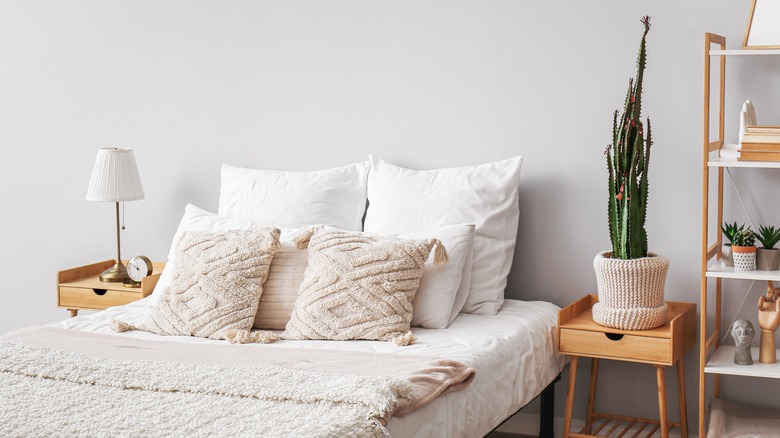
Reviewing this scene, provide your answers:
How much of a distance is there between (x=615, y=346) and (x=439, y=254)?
62cm

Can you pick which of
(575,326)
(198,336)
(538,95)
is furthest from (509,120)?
(198,336)

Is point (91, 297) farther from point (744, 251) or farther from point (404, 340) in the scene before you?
point (744, 251)

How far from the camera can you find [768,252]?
280cm

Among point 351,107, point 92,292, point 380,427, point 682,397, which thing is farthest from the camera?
point 92,292

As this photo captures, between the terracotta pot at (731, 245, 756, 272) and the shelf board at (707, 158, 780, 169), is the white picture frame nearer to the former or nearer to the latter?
the shelf board at (707, 158, 780, 169)

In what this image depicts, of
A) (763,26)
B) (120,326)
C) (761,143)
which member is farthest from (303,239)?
(763,26)

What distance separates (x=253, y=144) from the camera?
374 centimetres

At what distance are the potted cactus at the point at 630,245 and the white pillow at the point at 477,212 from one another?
0.39 meters

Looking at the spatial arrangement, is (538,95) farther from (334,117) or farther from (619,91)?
(334,117)

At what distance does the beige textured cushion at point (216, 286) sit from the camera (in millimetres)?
2828

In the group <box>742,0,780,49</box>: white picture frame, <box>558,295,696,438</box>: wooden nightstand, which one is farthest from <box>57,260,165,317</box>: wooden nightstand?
<box>742,0,780,49</box>: white picture frame

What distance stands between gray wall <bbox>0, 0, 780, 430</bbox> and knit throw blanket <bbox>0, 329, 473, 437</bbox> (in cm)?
116

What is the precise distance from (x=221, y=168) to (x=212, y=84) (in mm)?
354

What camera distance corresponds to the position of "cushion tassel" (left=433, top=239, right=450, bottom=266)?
287 centimetres
